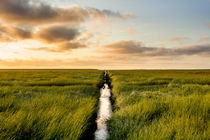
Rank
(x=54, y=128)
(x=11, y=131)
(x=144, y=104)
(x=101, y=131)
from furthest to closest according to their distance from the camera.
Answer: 1. (x=144, y=104)
2. (x=101, y=131)
3. (x=54, y=128)
4. (x=11, y=131)

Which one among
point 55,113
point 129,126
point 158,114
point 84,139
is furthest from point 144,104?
point 55,113

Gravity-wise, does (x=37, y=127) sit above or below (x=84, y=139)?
above

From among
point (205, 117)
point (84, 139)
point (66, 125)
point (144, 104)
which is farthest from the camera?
point (144, 104)

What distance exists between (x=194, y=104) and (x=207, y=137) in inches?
119

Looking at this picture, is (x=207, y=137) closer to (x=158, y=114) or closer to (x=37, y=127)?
(x=158, y=114)

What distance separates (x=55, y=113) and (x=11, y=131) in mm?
1714

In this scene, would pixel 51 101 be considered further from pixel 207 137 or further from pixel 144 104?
pixel 207 137

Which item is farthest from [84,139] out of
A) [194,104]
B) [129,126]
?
[194,104]

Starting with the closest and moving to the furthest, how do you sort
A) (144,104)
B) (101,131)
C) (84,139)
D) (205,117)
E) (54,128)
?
(54,128)
(84,139)
(205,117)
(101,131)
(144,104)

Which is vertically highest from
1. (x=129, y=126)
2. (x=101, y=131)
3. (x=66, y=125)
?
(x=66, y=125)

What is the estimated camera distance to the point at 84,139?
17.2ft

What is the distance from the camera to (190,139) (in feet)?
12.4

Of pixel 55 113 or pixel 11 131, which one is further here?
pixel 55 113

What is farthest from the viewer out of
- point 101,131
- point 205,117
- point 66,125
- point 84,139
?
point 101,131
